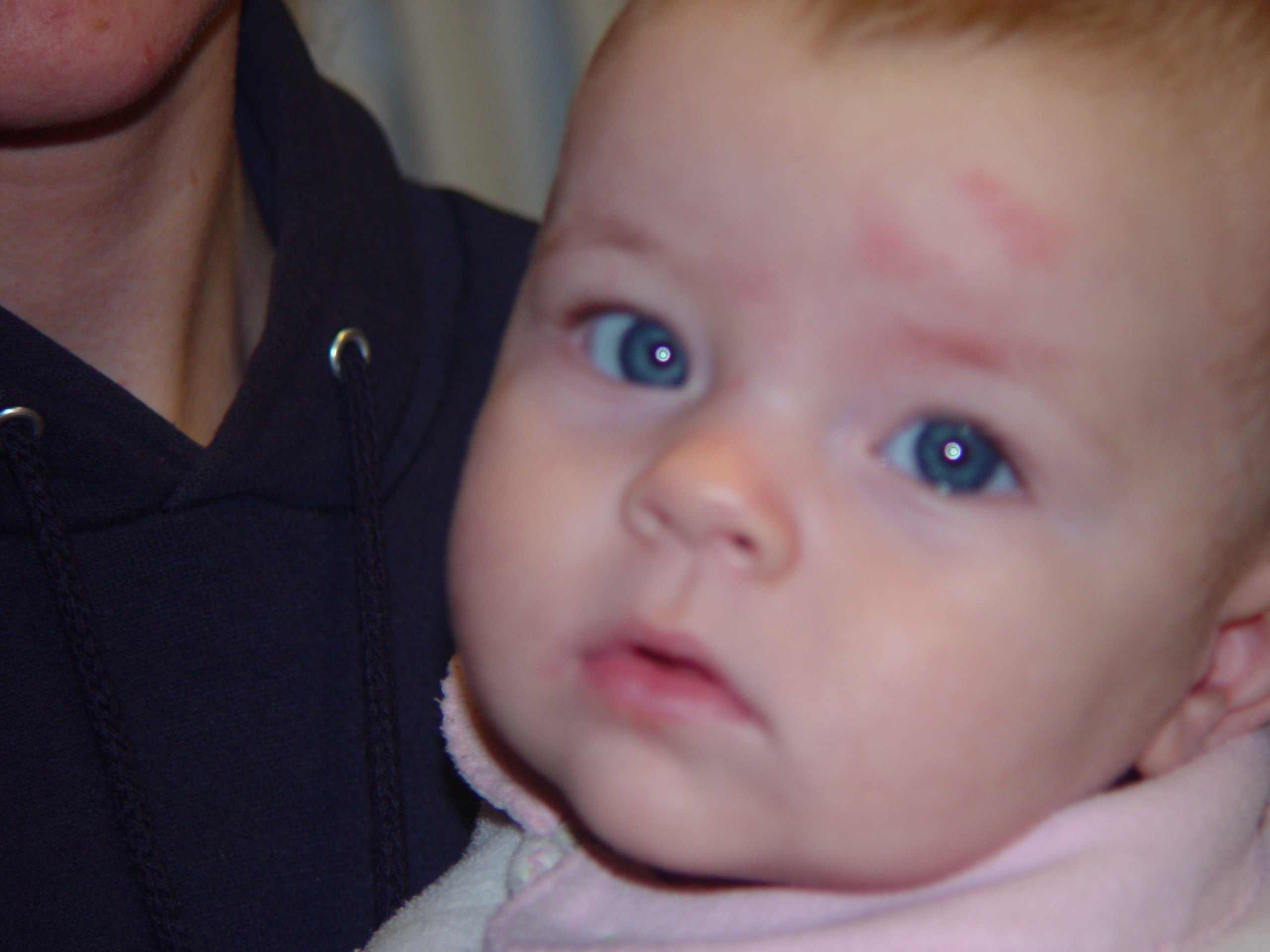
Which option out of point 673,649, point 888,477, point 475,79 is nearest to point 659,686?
point 673,649

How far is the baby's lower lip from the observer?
25.7 inches

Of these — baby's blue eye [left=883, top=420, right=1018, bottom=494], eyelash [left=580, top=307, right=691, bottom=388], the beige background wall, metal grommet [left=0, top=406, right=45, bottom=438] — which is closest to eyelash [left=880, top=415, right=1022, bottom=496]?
baby's blue eye [left=883, top=420, right=1018, bottom=494]

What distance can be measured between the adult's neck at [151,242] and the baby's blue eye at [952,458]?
665 mm

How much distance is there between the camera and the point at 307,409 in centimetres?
101

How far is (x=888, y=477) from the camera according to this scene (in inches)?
25.9

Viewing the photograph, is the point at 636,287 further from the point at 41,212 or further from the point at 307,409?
the point at 41,212

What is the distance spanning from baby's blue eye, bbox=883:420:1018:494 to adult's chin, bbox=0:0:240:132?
1.99 ft

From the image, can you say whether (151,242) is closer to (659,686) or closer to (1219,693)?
(659,686)

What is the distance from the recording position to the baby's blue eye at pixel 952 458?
66 centimetres

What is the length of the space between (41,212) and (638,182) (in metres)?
0.54

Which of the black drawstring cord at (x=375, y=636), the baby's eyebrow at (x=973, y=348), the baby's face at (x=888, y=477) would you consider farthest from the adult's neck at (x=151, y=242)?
the baby's eyebrow at (x=973, y=348)

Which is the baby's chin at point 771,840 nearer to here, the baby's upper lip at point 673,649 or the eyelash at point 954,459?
the baby's upper lip at point 673,649

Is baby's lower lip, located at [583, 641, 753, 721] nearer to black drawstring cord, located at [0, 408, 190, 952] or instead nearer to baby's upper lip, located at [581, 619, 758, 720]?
baby's upper lip, located at [581, 619, 758, 720]

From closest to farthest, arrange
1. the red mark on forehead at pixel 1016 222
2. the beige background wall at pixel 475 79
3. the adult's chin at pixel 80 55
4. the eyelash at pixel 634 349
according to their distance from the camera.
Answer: the red mark on forehead at pixel 1016 222, the eyelash at pixel 634 349, the adult's chin at pixel 80 55, the beige background wall at pixel 475 79
